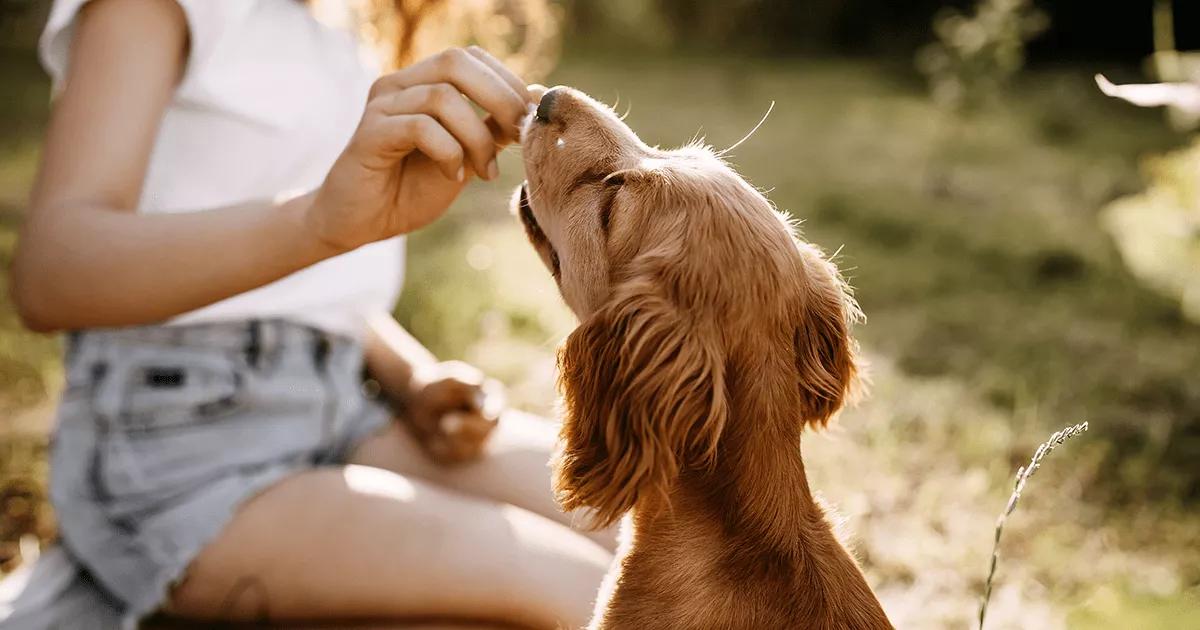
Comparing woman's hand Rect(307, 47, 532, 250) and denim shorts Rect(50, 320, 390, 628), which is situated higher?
woman's hand Rect(307, 47, 532, 250)

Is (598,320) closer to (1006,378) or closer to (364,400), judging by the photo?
(364,400)

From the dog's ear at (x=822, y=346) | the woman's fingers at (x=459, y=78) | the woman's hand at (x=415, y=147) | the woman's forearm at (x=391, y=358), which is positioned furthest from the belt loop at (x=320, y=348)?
the dog's ear at (x=822, y=346)

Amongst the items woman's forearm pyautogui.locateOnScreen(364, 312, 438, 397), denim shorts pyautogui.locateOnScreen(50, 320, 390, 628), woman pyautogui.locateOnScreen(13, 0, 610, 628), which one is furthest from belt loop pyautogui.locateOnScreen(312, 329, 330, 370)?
woman's forearm pyautogui.locateOnScreen(364, 312, 438, 397)

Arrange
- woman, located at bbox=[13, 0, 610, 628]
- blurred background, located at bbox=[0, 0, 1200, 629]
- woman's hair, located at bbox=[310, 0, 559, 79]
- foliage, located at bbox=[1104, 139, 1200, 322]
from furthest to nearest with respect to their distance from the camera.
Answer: foliage, located at bbox=[1104, 139, 1200, 322]
blurred background, located at bbox=[0, 0, 1200, 629]
woman's hair, located at bbox=[310, 0, 559, 79]
woman, located at bbox=[13, 0, 610, 628]

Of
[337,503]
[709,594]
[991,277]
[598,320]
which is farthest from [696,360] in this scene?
[991,277]

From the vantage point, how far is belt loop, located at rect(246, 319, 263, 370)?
8.03 ft

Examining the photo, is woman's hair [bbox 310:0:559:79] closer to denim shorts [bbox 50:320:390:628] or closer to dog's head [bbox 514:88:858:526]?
denim shorts [bbox 50:320:390:628]

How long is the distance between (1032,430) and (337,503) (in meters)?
3.27

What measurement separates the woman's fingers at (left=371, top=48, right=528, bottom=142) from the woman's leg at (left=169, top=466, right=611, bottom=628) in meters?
0.91

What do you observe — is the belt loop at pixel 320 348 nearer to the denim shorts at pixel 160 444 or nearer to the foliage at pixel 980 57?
the denim shorts at pixel 160 444

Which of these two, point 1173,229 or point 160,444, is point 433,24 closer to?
point 160,444

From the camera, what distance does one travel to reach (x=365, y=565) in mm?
2189

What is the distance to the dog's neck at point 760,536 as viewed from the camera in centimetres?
183

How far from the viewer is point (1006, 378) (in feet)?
16.6
